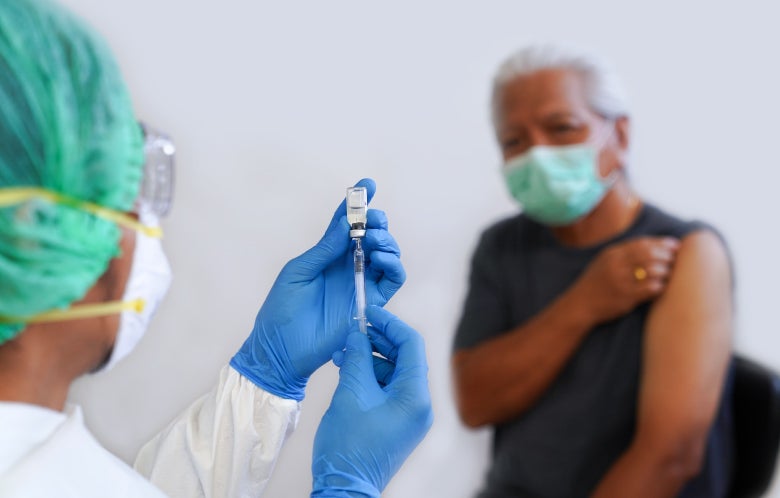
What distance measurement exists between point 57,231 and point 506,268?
0.68 m

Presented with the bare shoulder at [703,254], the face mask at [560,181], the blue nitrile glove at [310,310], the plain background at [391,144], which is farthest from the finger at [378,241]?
the bare shoulder at [703,254]

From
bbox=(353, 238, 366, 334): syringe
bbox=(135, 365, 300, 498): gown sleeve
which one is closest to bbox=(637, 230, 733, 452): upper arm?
bbox=(353, 238, 366, 334): syringe

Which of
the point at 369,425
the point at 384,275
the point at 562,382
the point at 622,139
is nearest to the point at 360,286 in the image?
the point at 384,275

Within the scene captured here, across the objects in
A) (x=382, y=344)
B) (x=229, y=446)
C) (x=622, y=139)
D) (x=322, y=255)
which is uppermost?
(x=622, y=139)

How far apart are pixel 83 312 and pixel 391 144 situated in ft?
2.07

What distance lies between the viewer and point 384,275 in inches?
46.0

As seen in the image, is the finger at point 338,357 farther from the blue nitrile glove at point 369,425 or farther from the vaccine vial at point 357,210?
the vaccine vial at point 357,210

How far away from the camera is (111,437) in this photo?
4.92ft

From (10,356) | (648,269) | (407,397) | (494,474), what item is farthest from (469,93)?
(10,356)

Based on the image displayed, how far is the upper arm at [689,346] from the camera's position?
0.97m

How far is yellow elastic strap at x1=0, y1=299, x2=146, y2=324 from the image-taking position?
2.50ft

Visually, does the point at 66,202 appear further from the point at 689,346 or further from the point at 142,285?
Answer: the point at 689,346

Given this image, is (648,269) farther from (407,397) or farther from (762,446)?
(407,397)

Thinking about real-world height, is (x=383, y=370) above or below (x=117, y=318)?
below
